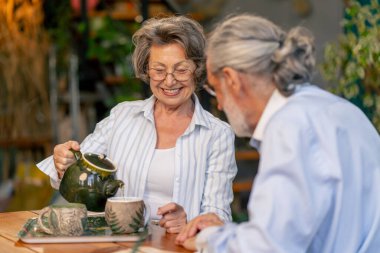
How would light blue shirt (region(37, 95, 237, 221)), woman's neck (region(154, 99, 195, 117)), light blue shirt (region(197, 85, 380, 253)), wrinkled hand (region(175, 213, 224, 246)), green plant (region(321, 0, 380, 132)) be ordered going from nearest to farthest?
light blue shirt (region(197, 85, 380, 253)), wrinkled hand (region(175, 213, 224, 246)), light blue shirt (region(37, 95, 237, 221)), woman's neck (region(154, 99, 195, 117)), green plant (region(321, 0, 380, 132))

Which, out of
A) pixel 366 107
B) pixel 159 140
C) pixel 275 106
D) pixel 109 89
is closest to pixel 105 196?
pixel 159 140

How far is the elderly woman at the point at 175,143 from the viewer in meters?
3.12

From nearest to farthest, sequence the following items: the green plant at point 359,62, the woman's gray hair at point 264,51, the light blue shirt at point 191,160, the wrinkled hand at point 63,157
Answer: the woman's gray hair at point 264,51 → the wrinkled hand at point 63,157 → the light blue shirt at point 191,160 → the green plant at point 359,62

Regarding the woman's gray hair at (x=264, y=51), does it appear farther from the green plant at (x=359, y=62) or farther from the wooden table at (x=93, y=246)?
the green plant at (x=359, y=62)

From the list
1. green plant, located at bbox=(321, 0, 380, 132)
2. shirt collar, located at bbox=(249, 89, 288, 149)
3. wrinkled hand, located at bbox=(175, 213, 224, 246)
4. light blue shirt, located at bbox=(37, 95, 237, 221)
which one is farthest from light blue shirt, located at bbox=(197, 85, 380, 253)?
green plant, located at bbox=(321, 0, 380, 132)

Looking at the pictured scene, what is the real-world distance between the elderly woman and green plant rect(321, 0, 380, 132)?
1249 millimetres

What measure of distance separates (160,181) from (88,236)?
60 cm

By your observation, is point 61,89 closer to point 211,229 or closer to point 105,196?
point 105,196

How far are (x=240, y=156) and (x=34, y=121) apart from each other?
154 cm

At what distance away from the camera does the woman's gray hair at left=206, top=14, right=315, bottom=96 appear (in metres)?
2.12

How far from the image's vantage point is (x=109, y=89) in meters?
7.04

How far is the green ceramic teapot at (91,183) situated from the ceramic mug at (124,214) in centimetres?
9

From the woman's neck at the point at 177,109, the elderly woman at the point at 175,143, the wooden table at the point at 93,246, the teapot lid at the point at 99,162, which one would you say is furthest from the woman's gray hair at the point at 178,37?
the wooden table at the point at 93,246

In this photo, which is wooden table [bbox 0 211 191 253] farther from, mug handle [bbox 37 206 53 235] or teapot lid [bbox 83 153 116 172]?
teapot lid [bbox 83 153 116 172]
